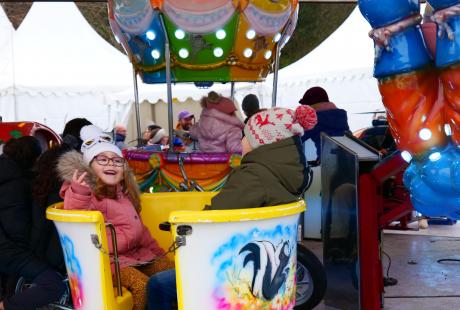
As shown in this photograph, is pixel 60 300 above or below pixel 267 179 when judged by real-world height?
below

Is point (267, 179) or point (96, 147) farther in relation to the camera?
point (96, 147)

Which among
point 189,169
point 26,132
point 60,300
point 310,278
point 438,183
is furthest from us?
point 26,132

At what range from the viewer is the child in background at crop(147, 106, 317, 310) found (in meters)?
2.80

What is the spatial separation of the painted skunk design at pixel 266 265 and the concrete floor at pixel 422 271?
1.56 meters

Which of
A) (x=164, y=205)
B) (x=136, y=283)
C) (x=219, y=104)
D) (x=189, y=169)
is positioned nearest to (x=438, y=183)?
(x=136, y=283)

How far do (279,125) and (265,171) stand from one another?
0.24 meters

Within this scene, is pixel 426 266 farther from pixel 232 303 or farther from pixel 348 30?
pixel 348 30

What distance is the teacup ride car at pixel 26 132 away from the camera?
663cm

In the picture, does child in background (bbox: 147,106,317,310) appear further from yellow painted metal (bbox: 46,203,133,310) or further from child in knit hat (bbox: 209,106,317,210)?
yellow painted metal (bbox: 46,203,133,310)

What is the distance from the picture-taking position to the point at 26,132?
262 inches

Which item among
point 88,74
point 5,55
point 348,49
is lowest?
point 88,74

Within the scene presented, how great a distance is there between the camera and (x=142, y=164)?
5652mm

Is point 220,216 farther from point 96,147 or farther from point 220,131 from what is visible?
point 220,131

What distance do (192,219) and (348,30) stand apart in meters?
9.56
